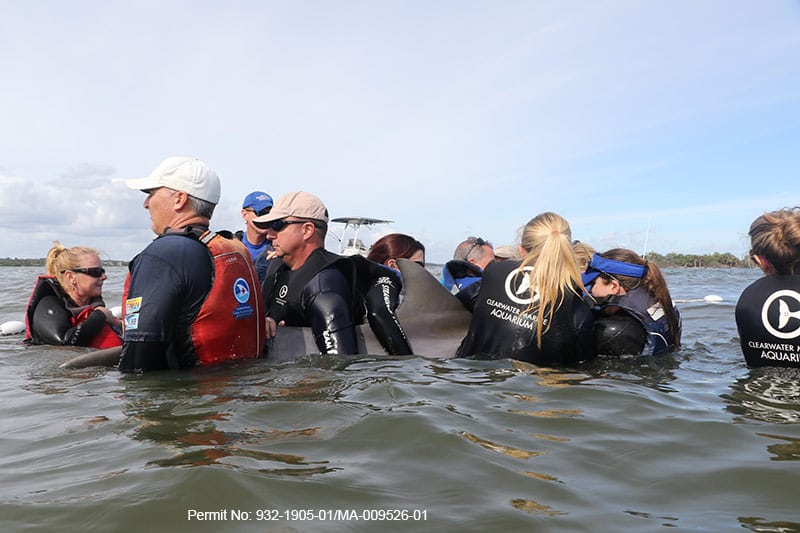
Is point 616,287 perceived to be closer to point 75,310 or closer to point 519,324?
point 519,324

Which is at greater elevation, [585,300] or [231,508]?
[585,300]

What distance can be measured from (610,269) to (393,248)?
2.26 m

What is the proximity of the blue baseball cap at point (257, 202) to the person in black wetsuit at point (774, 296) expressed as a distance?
550 centimetres

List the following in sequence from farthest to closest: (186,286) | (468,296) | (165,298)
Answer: (468,296)
(186,286)
(165,298)

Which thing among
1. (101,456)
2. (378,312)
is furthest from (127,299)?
(378,312)

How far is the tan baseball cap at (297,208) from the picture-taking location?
17.6 feet

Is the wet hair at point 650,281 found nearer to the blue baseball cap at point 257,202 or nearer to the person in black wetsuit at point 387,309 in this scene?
the person in black wetsuit at point 387,309

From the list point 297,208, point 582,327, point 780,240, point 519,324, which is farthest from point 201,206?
point 780,240

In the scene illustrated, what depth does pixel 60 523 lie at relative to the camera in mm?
2176

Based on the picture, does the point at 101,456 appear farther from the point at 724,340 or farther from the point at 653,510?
the point at 724,340

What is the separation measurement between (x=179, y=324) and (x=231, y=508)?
237 cm

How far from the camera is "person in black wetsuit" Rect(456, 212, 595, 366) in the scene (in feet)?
16.9

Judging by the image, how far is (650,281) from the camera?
590cm

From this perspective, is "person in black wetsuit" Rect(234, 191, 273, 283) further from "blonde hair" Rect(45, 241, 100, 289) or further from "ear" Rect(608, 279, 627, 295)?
"ear" Rect(608, 279, 627, 295)
